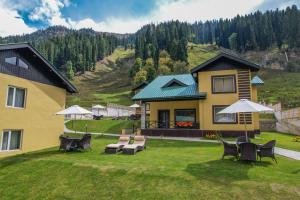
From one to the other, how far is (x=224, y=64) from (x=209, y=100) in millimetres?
3605

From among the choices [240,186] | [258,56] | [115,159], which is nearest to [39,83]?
[115,159]

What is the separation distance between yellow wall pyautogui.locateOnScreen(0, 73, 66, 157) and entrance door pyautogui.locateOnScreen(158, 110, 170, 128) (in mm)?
10811

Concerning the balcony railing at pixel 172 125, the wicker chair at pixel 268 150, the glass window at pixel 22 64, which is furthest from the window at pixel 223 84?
the glass window at pixel 22 64

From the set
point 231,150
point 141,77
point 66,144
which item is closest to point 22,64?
point 66,144

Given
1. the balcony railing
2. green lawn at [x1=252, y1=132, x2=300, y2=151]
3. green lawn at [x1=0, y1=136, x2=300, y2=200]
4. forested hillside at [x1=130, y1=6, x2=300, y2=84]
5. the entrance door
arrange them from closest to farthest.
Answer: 1. green lawn at [x1=0, y1=136, x2=300, y2=200]
2. green lawn at [x1=252, y1=132, x2=300, y2=151]
3. the balcony railing
4. the entrance door
5. forested hillside at [x1=130, y1=6, x2=300, y2=84]

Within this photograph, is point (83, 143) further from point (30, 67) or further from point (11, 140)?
point (30, 67)

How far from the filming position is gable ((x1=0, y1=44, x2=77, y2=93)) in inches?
475

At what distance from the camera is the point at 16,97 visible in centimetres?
→ 1298

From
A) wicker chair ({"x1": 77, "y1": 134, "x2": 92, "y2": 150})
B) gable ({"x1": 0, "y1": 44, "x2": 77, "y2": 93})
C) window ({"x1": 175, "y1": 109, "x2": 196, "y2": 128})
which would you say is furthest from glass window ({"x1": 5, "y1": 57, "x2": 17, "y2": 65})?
window ({"x1": 175, "y1": 109, "x2": 196, "y2": 128})

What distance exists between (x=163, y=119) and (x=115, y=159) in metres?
14.1

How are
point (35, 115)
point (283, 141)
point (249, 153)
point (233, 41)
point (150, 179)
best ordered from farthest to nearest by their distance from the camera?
point (233, 41)
point (283, 141)
point (35, 115)
point (249, 153)
point (150, 179)

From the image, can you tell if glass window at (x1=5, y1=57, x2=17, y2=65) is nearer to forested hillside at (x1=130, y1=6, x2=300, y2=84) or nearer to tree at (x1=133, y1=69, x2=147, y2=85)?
tree at (x1=133, y1=69, x2=147, y2=85)

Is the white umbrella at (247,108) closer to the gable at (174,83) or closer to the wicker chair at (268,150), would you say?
the wicker chair at (268,150)

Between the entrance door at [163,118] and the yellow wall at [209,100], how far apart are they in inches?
175
